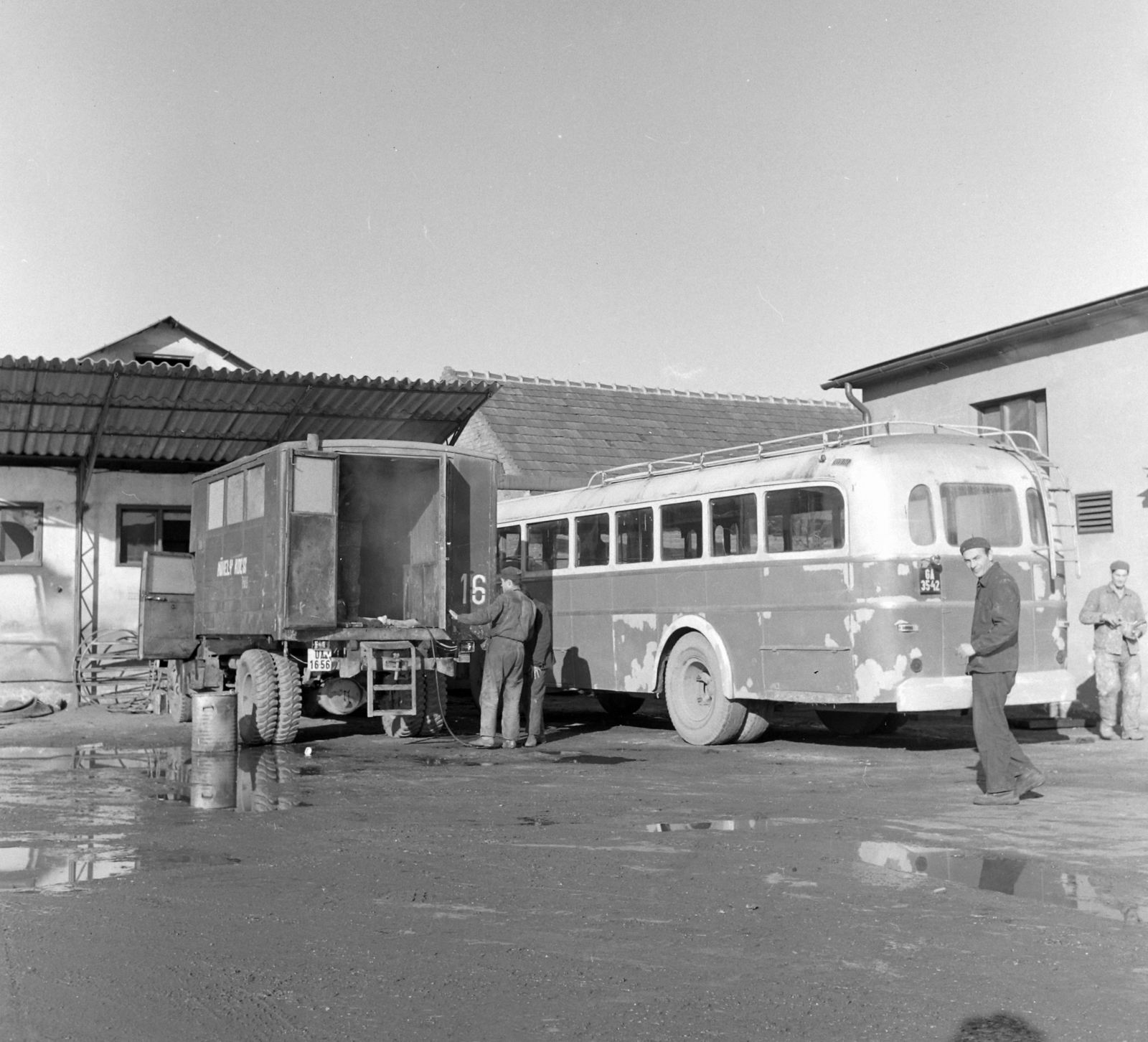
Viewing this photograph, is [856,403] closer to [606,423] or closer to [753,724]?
[753,724]

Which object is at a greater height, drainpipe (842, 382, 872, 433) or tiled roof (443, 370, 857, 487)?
tiled roof (443, 370, 857, 487)

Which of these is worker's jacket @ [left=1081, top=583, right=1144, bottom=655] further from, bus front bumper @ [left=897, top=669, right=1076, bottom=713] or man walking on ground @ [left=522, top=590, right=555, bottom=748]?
man walking on ground @ [left=522, top=590, right=555, bottom=748]

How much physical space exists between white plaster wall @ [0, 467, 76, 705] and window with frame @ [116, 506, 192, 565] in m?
0.72

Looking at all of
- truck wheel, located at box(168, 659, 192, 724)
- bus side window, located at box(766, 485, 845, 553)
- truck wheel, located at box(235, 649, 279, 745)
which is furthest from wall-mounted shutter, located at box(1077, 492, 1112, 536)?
truck wheel, located at box(168, 659, 192, 724)

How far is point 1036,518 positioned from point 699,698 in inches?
149

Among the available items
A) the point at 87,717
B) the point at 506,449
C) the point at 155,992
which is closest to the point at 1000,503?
the point at 155,992

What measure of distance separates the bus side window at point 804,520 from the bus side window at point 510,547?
5.15m

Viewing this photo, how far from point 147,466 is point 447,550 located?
7.48 meters

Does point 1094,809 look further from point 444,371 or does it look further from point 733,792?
point 444,371

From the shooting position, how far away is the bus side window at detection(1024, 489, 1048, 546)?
13500mm

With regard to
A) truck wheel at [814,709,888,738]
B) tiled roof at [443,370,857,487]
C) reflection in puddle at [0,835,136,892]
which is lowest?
reflection in puddle at [0,835,136,892]

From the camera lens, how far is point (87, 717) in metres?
17.8

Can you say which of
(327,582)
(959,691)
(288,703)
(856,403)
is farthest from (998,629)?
(856,403)

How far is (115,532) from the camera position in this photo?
20.3 m
